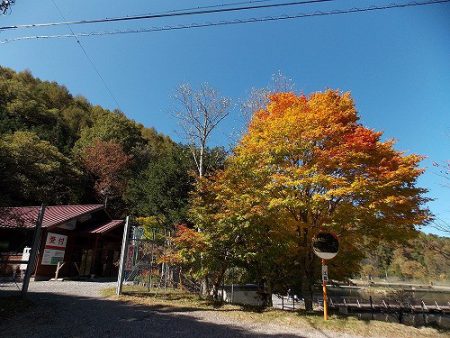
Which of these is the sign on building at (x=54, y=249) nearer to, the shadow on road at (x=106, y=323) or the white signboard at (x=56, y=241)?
the white signboard at (x=56, y=241)

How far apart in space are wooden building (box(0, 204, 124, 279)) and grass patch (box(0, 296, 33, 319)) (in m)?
7.24

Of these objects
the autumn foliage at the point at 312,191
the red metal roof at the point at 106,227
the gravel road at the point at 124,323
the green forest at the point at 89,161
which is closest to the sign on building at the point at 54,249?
the red metal roof at the point at 106,227

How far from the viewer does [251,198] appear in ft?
38.5

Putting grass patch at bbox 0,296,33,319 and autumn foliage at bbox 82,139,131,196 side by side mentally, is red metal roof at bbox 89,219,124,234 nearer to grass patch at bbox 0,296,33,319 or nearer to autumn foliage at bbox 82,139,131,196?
grass patch at bbox 0,296,33,319

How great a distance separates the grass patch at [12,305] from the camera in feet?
26.4

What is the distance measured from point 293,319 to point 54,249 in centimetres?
1549

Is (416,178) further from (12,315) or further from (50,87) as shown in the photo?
(50,87)

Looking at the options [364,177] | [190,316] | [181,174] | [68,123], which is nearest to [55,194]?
[181,174]

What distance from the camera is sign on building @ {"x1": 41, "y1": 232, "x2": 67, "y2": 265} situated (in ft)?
60.6

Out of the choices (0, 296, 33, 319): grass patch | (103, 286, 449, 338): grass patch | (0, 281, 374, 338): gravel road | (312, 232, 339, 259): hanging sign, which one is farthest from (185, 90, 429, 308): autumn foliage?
(0, 296, 33, 319): grass patch

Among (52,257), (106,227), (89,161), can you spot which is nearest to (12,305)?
(52,257)

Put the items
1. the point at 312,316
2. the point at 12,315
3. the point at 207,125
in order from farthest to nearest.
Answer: the point at 207,125 → the point at 312,316 → the point at 12,315

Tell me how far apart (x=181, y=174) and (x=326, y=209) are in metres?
15.5

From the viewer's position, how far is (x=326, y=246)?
32.3 feet
